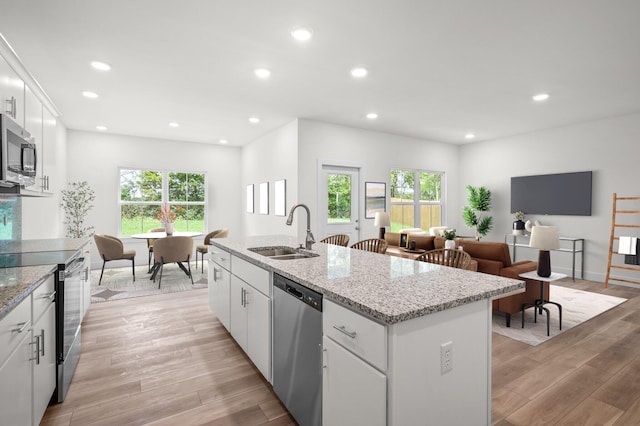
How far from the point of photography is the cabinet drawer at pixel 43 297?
5.66 ft

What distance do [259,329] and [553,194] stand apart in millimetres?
6462

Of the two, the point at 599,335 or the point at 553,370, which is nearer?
the point at 553,370

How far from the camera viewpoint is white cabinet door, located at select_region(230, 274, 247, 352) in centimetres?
254

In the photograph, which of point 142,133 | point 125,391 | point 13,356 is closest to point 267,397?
point 125,391

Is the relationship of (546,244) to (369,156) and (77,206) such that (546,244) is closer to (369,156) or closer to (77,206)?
(369,156)

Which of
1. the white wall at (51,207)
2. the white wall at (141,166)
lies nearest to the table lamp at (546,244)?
the white wall at (51,207)

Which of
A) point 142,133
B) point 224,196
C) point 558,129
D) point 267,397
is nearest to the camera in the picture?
point 267,397

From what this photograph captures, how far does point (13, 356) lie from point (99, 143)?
6.34 metres

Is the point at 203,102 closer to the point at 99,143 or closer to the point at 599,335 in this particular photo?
the point at 99,143

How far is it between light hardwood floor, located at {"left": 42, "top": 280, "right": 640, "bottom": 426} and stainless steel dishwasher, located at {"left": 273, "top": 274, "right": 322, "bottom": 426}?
0.93 feet

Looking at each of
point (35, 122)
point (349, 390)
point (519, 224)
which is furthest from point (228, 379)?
point (519, 224)

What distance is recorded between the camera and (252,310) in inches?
93.1

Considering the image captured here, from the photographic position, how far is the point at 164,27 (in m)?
2.74

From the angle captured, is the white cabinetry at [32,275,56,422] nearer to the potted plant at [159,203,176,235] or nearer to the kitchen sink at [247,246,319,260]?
the kitchen sink at [247,246,319,260]
